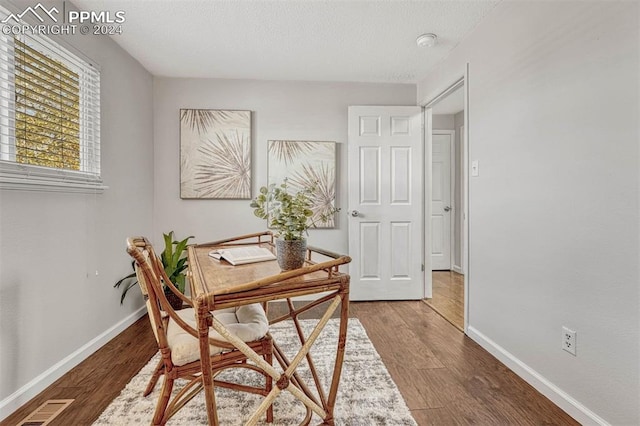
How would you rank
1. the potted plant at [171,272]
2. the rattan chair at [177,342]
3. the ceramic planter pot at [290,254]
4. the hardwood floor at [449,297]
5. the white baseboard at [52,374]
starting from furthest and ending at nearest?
the hardwood floor at [449,297] → the potted plant at [171,272] → the white baseboard at [52,374] → the ceramic planter pot at [290,254] → the rattan chair at [177,342]

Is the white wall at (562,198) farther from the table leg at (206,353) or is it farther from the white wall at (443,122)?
the white wall at (443,122)

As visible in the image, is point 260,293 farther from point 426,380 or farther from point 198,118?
point 198,118

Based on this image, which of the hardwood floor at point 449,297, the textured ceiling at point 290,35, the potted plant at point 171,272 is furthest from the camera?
the hardwood floor at point 449,297

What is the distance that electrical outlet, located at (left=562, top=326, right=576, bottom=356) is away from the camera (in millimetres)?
1629

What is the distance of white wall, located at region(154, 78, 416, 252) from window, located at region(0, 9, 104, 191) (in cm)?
104

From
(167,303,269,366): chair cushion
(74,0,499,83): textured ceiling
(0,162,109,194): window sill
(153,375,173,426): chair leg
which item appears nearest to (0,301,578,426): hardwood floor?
(153,375,173,426): chair leg

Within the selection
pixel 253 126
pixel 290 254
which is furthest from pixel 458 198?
pixel 290 254

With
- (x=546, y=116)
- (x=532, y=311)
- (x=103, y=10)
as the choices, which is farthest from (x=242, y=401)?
(x=103, y=10)

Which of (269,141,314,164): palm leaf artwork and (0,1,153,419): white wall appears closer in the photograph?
(0,1,153,419): white wall

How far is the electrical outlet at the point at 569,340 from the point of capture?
1.63 m

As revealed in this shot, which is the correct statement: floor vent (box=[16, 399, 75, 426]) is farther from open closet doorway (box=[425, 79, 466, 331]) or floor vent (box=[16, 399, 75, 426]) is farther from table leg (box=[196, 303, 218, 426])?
open closet doorway (box=[425, 79, 466, 331])

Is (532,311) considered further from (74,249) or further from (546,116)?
(74,249)

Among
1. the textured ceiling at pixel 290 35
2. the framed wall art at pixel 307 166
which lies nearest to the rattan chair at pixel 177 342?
the textured ceiling at pixel 290 35

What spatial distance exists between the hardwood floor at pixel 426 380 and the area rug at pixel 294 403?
0.26 feet
